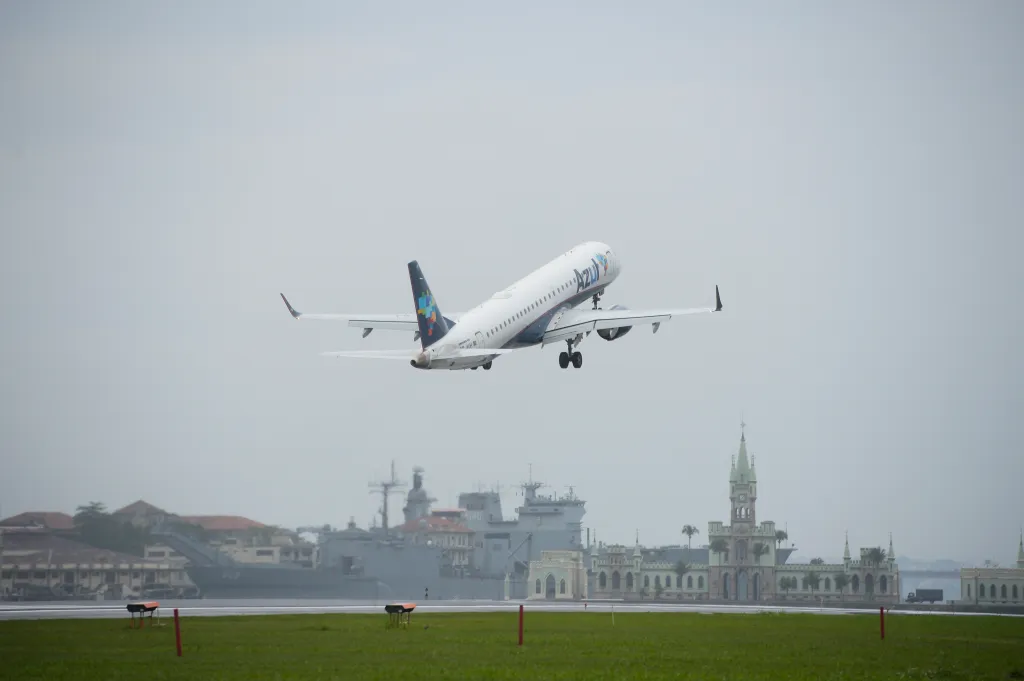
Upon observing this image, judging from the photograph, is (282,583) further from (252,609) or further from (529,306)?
(529,306)

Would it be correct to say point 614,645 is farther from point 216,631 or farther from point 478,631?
point 216,631

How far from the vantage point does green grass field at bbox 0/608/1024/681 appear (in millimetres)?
41094

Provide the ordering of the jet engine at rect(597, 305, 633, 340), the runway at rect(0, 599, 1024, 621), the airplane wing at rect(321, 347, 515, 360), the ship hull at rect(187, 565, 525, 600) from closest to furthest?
the airplane wing at rect(321, 347, 515, 360)
the runway at rect(0, 599, 1024, 621)
the jet engine at rect(597, 305, 633, 340)
the ship hull at rect(187, 565, 525, 600)

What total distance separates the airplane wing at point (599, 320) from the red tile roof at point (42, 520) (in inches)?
2830

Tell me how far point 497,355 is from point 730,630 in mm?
17539

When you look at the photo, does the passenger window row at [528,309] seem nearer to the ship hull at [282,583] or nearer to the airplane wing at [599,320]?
the airplane wing at [599,320]

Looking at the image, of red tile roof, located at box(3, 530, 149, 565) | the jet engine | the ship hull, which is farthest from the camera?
the ship hull

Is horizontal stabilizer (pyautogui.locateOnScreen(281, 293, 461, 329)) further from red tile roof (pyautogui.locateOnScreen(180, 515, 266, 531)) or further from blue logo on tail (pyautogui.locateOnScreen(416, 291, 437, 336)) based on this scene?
red tile roof (pyautogui.locateOnScreen(180, 515, 266, 531))

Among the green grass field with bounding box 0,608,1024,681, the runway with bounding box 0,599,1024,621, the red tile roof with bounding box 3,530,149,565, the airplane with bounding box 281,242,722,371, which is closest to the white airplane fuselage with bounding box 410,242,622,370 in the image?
the airplane with bounding box 281,242,722,371

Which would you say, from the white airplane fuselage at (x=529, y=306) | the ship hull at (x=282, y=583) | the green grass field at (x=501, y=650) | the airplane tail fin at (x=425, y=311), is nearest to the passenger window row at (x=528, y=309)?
the white airplane fuselage at (x=529, y=306)

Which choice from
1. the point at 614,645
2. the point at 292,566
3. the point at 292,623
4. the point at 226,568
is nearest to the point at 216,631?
the point at 292,623

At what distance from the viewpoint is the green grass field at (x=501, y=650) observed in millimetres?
41094

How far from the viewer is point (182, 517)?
14525 cm

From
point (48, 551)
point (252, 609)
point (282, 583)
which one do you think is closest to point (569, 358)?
point (252, 609)
